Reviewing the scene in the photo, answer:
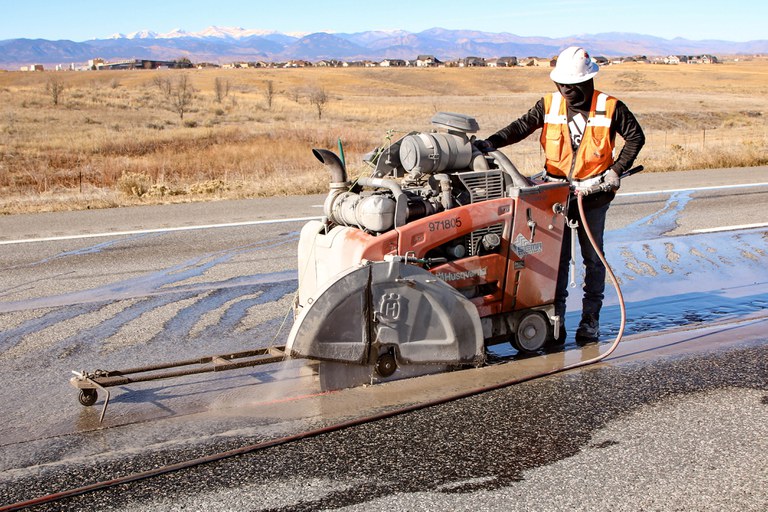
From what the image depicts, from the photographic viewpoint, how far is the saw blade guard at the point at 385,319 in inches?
175

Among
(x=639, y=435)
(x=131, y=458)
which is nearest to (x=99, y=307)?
(x=131, y=458)

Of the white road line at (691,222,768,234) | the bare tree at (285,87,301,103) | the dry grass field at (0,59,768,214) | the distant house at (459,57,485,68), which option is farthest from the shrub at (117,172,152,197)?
the distant house at (459,57,485,68)

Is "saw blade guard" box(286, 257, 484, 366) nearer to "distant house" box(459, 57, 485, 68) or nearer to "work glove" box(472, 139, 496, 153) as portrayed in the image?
"work glove" box(472, 139, 496, 153)

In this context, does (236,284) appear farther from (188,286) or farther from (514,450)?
(514,450)

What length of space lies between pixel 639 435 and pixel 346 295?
1.61m

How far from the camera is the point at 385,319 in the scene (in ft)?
15.0

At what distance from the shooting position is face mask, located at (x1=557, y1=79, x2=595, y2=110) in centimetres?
543

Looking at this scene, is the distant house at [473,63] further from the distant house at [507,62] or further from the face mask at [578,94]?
the face mask at [578,94]

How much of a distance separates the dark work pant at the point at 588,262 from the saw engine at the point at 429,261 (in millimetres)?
269

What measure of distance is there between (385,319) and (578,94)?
205cm

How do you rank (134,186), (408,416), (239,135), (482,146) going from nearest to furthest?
(408,416) → (482,146) → (134,186) → (239,135)

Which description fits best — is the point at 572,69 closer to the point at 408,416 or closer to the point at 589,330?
the point at 589,330

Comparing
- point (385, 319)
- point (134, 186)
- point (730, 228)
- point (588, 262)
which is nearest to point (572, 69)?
point (588, 262)

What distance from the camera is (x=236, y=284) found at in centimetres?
775
